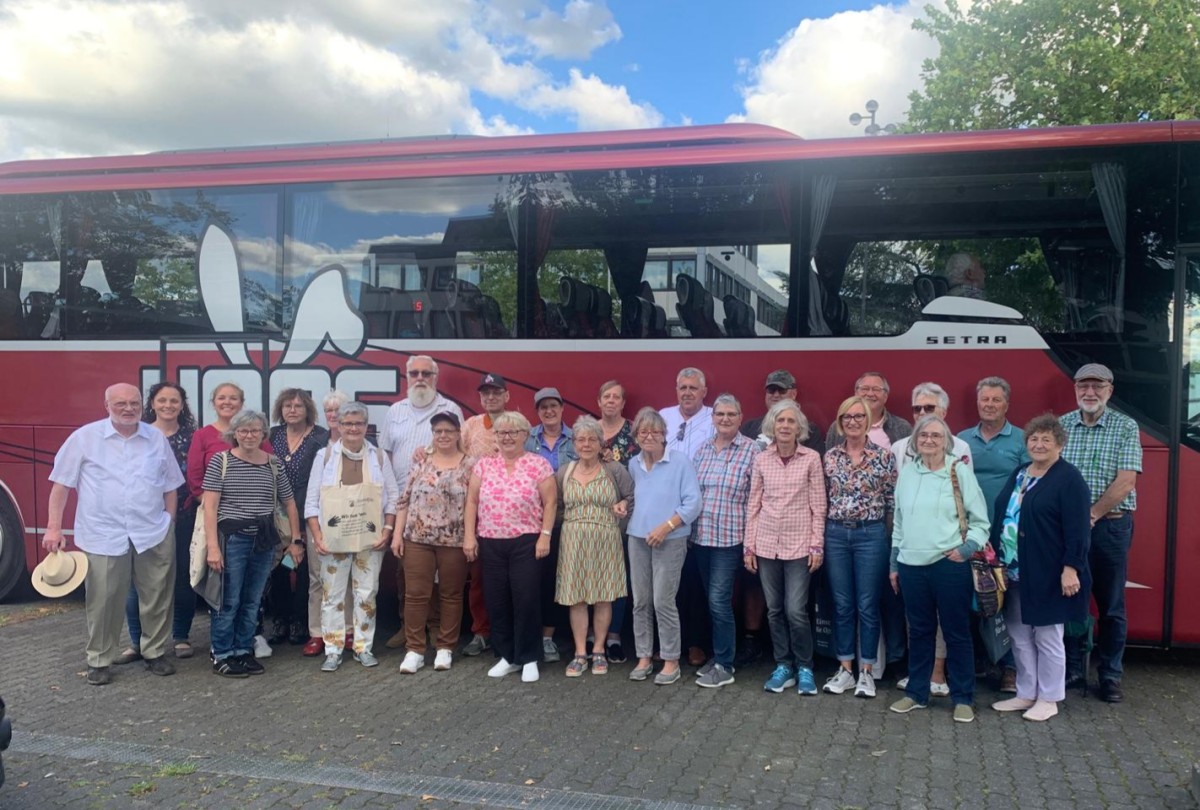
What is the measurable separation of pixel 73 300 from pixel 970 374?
7.13 meters

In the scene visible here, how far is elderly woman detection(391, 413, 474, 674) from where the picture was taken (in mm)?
5793

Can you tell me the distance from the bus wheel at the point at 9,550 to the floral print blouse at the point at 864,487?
7.06m

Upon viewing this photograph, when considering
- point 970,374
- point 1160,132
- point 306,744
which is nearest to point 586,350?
point 970,374

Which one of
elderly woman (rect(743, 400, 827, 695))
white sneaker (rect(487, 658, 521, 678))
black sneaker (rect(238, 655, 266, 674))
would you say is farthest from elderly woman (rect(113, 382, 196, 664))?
elderly woman (rect(743, 400, 827, 695))

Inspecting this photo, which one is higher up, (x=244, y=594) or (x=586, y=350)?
(x=586, y=350)

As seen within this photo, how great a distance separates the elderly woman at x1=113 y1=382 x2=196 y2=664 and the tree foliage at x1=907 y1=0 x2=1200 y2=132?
1476cm

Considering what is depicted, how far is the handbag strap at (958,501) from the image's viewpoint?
15.6 feet

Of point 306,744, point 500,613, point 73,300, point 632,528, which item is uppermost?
point 73,300

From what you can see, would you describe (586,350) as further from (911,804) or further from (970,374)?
(911,804)

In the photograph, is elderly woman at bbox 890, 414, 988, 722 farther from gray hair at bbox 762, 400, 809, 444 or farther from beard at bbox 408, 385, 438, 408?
beard at bbox 408, 385, 438, 408

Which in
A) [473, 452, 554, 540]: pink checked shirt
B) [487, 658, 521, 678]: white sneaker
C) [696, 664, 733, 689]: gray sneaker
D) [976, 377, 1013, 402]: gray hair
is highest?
[976, 377, 1013, 402]: gray hair

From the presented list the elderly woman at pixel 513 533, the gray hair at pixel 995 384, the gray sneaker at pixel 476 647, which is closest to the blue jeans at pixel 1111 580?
the gray hair at pixel 995 384

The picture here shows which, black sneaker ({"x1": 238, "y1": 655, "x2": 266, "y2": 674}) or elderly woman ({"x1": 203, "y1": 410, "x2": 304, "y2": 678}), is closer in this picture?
elderly woman ({"x1": 203, "y1": 410, "x2": 304, "y2": 678})

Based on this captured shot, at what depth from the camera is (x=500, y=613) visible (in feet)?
19.0
